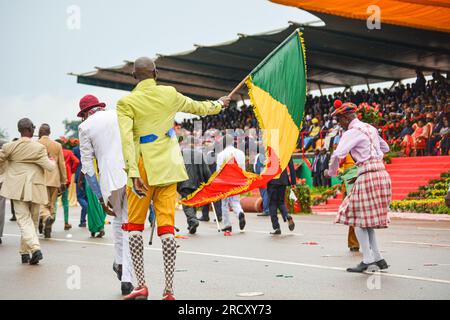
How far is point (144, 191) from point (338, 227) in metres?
10.4

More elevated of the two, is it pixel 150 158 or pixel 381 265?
pixel 150 158

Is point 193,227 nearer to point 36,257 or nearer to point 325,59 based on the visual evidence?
point 36,257

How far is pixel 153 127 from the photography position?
7.10 m

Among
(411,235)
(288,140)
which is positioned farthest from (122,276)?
(411,235)

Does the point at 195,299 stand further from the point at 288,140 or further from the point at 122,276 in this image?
the point at 288,140

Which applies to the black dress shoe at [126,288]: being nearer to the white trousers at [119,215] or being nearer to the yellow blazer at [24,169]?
the white trousers at [119,215]

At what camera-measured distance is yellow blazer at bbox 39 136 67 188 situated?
47.8 ft

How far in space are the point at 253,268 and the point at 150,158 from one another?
10.2ft

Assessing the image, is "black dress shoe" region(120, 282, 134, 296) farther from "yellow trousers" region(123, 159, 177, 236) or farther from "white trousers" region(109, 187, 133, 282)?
"yellow trousers" region(123, 159, 177, 236)

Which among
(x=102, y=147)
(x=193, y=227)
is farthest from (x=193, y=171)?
(x=102, y=147)

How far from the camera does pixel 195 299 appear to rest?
736 cm

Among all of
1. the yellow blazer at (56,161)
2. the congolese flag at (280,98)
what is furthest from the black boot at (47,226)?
the congolese flag at (280,98)

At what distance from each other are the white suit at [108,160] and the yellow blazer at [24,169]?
2751 mm

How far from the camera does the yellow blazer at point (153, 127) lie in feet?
23.0
